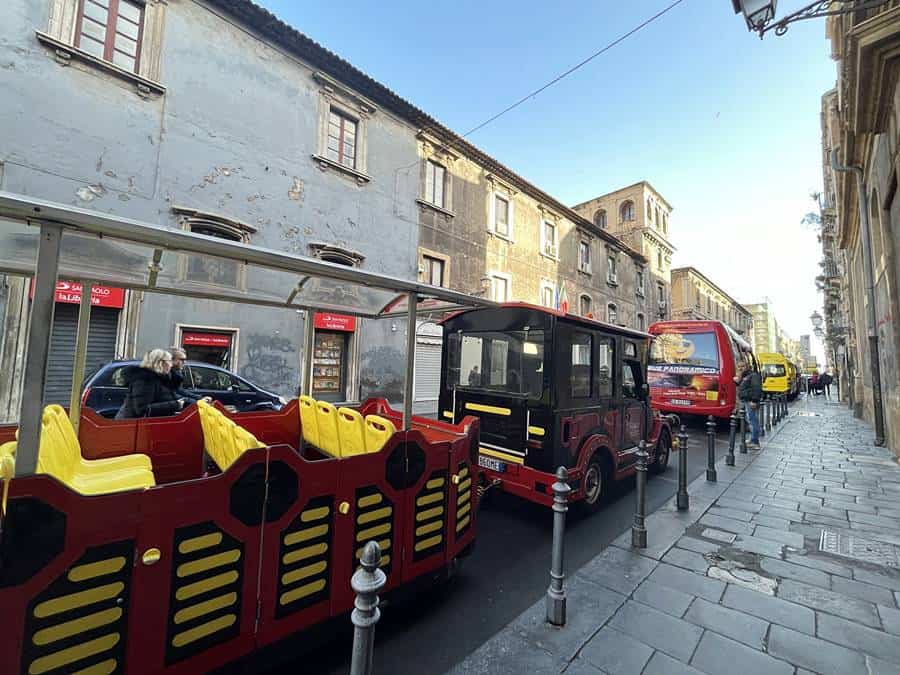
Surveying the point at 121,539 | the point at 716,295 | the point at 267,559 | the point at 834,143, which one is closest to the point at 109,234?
the point at 121,539

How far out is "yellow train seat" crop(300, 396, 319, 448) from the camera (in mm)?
3922

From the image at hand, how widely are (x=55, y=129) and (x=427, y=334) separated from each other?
994cm

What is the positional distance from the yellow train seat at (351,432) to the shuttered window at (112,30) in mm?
9929

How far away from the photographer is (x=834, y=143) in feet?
46.1

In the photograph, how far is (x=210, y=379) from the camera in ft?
25.8

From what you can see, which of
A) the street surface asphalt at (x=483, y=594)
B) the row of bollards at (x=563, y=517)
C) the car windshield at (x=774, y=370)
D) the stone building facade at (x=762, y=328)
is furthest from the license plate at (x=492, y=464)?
the stone building facade at (x=762, y=328)

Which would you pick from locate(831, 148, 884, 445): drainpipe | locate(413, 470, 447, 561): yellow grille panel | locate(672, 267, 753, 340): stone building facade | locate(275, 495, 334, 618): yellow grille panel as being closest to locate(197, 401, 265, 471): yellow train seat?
locate(275, 495, 334, 618): yellow grille panel

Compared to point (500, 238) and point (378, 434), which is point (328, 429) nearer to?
point (378, 434)

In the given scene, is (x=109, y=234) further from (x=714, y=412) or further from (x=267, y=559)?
(x=714, y=412)

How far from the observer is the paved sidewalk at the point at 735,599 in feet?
7.95

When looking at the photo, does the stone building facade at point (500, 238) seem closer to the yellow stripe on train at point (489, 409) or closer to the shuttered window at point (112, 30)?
the shuttered window at point (112, 30)

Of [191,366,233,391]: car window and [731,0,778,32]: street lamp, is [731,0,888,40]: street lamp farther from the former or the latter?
[191,366,233,391]: car window

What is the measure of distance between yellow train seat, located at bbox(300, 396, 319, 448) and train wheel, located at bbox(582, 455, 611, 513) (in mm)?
3115

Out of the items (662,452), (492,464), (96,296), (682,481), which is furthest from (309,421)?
(96,296)
